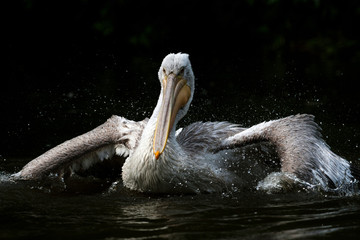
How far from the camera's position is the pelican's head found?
508 centimetres

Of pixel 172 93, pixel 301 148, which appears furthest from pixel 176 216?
pixel 301 148

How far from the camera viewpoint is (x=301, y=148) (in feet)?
17.1

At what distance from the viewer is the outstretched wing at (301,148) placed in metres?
5.09

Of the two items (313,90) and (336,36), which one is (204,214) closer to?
(313,90)

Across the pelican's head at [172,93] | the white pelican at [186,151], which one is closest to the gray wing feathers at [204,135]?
the white pelican at [186,151]

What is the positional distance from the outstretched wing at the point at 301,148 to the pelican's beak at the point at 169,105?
53 cm

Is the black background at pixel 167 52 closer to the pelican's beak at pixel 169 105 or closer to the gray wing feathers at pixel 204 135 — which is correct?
the gray wing feathers at pixel 204 135

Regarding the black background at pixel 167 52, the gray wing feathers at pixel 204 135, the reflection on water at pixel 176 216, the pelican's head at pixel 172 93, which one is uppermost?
the black background at pixel 167 52

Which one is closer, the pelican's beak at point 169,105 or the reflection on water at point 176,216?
the reflection on water at point 176,216

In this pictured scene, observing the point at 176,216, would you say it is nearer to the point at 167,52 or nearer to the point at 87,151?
the point at 87,151

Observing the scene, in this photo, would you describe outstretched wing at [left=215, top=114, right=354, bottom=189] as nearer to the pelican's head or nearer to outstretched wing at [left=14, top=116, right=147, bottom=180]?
the pelican's head

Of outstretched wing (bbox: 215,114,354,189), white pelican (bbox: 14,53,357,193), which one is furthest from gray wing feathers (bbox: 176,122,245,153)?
outstretched wing (bbox: 215,114,354,189)

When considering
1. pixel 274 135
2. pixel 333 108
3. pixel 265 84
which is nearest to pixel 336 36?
pixel 265 84

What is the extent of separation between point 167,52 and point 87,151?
10.3 metres
